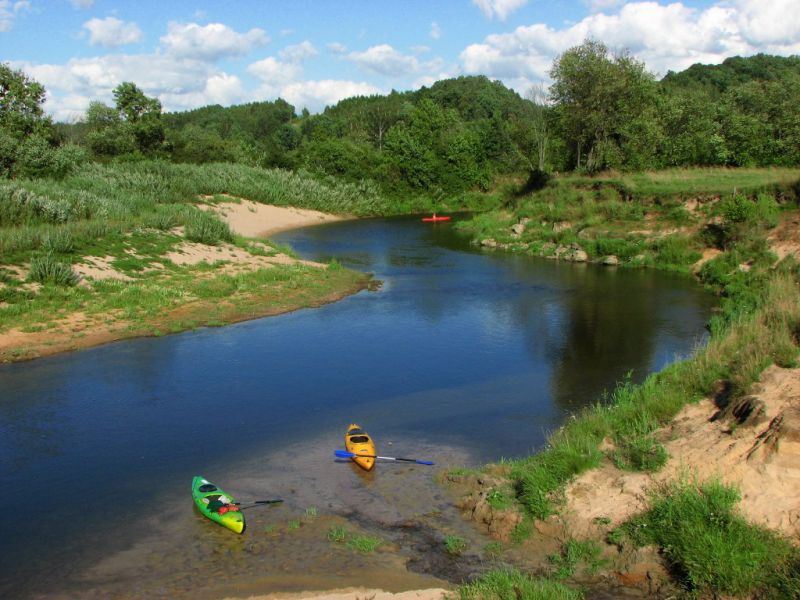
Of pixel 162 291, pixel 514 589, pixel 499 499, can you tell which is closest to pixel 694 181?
pixel 162 291

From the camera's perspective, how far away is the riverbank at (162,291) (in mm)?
22531

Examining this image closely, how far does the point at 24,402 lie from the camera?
17266 millimetres

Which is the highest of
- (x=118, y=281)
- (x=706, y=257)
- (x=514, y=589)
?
(x=706, y=257)

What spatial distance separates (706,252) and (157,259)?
1040 inches

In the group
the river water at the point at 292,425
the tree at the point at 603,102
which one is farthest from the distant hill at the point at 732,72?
the river water at the point at 292,425

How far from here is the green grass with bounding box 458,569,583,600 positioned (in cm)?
865

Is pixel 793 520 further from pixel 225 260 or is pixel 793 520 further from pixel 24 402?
pixel 225 260

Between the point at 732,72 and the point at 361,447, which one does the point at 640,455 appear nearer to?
the point at 361,447

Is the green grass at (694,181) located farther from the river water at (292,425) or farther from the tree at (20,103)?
the tree at (20,103)

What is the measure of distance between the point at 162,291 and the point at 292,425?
1312 cm

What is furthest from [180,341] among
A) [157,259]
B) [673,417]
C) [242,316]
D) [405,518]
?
[673,417]

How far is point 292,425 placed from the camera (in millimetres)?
16109

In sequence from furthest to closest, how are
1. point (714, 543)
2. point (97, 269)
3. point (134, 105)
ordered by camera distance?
point (134, 105)
point (97, 269)
point (714, 543)

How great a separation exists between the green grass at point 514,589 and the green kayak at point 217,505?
13.2 ft
